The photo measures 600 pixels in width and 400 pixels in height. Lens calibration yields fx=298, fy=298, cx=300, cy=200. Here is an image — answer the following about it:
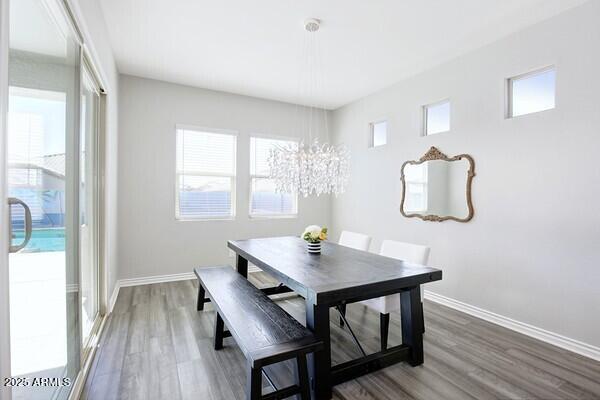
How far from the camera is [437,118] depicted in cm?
388

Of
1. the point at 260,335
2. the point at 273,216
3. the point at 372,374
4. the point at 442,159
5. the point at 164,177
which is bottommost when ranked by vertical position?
the point at 372,374

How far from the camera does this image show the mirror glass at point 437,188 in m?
3.49

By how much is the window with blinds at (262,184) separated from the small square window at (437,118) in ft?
7.20

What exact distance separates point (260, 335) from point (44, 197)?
1.34 meters

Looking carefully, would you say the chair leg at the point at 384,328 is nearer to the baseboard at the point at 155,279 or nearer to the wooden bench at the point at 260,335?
the wooden bench at the point at 260,335

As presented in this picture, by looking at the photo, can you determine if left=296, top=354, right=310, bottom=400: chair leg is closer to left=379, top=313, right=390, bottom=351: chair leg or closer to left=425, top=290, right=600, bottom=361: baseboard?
left=379, top=313, right=390, bottom=351: chair leg

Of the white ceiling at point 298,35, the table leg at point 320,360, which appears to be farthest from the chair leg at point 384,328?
the white ceiling at point 298,35

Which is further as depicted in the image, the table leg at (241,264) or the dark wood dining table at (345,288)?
the table leg at (241,264)

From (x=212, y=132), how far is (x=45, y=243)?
3556 millimetres

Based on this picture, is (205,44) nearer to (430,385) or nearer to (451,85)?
(451,85)

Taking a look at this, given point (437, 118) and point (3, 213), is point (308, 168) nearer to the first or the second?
point (437, 118)

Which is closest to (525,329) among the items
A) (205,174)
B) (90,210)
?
(90,210)

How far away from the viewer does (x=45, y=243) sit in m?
1.43

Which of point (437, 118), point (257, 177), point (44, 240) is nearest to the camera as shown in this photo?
point (44, 240)
